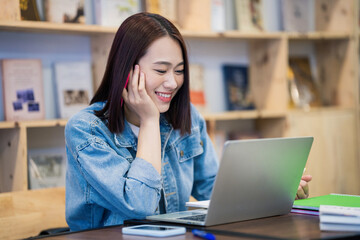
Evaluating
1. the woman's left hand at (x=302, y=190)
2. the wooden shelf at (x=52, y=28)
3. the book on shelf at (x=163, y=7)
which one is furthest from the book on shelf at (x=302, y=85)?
the woman's left hand at (x=302, y=190)

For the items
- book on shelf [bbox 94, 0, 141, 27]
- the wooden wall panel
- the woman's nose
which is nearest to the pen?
the woman's nose

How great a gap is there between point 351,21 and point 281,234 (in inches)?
105

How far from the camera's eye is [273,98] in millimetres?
3424

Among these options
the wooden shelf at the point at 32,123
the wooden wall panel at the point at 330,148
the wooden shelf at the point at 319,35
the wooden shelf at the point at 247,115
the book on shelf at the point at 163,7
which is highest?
the book on shelf at the point at 163,7

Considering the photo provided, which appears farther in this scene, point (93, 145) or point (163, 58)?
point (163, 58)

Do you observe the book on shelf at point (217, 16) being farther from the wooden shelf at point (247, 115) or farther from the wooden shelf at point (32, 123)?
the wooden shelf at point (32, 123)

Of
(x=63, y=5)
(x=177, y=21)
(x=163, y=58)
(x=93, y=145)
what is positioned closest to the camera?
(x=93, y=145)

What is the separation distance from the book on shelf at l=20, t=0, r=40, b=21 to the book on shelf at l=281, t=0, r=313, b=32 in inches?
64.0

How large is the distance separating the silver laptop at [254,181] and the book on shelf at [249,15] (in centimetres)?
200

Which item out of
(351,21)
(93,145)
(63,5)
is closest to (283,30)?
(351,21)

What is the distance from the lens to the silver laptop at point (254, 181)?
1314 mm

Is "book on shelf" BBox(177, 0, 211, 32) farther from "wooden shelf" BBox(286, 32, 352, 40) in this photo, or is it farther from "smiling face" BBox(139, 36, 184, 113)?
"smiling face" BBox(139, 36, 184, 113)

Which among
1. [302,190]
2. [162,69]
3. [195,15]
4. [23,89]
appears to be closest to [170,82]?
[162,69]

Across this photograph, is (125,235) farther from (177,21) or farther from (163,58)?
(177,21)
